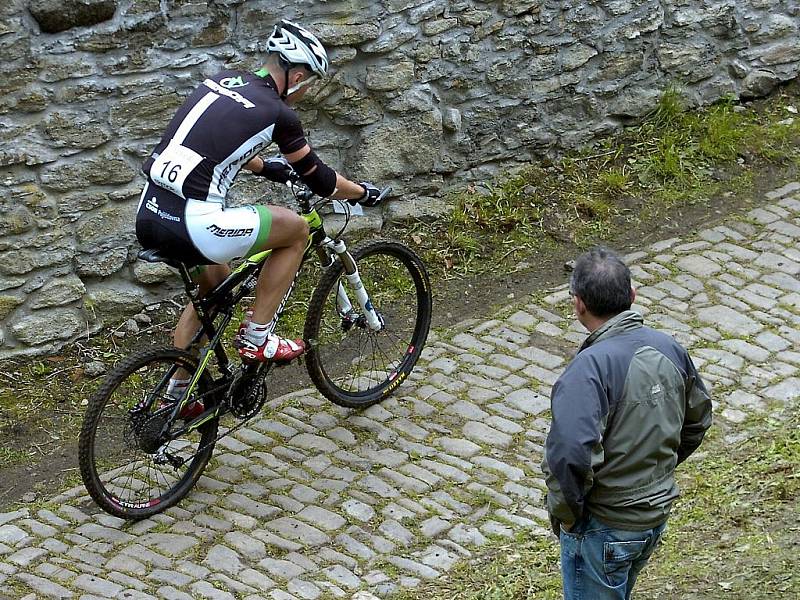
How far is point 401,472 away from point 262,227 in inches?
56.1

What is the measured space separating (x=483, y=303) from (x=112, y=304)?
226 cm

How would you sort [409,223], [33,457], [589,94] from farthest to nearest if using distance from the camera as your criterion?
1. [589,94]
2. [409,223]
3. [33,457]

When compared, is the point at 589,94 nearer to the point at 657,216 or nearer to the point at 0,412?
the point at 657,216

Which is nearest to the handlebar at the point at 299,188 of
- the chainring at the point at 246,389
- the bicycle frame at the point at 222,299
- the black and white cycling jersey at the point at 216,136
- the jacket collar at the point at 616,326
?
the bicycle frame at the point at 222,299

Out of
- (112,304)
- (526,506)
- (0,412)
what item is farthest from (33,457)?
(526,506)

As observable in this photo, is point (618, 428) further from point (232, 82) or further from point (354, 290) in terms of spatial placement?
point (354, 290)

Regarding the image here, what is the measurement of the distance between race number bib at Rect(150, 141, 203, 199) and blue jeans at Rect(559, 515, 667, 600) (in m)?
2.32

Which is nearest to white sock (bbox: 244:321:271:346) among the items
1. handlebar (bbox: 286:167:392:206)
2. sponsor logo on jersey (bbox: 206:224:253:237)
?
sponsor logo on jersey (bbox: 206:224:253:237)

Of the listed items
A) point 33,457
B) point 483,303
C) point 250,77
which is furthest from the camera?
point 483,303

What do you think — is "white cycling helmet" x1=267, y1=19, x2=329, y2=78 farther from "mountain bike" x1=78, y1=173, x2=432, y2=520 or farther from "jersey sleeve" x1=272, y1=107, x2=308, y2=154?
"mountain bike" x1=78, y1=173, x2=432, y2=520

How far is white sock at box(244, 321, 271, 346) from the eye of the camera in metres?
5.64

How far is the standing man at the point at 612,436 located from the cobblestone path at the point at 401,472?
1.46 m

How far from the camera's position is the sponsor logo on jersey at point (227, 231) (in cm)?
519

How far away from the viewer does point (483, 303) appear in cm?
743
